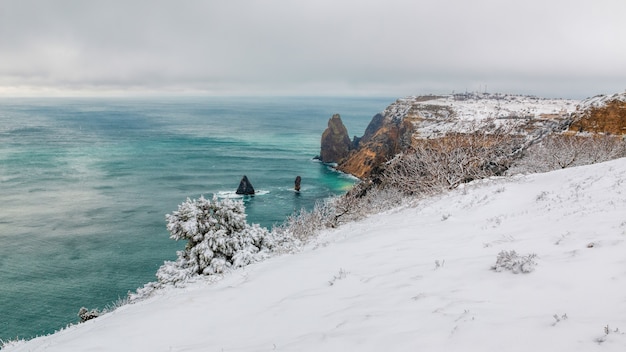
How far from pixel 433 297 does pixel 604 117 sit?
55.3 metres

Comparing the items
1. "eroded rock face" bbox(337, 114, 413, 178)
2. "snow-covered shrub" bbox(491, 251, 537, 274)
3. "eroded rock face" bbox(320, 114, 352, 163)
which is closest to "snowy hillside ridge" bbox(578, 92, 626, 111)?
"eroded rock face" bbox(337, 114, 413, 178)

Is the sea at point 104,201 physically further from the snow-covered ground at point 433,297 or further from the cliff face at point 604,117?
the cliff face at point 604,117

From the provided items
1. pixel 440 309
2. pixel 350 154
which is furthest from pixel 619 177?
pixel 350 154

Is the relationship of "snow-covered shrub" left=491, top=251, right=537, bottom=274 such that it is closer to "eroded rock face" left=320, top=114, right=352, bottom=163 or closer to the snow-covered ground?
the snow-covered ground

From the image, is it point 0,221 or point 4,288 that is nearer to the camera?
point 4,288

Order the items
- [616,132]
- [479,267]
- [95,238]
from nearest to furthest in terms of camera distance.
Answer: [479,267] < [616,132] < [95,238]

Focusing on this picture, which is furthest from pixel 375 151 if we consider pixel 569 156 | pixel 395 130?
pixel 569 156

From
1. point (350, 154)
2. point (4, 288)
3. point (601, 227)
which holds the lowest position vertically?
point (4, 288)

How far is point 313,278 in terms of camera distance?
9570 mm

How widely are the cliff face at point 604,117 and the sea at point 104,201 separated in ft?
145

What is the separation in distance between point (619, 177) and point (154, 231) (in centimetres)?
5542

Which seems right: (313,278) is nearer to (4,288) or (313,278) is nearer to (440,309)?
(440,309)

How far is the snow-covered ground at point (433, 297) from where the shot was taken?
514cm

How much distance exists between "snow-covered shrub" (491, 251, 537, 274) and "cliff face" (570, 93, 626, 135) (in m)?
49.8
